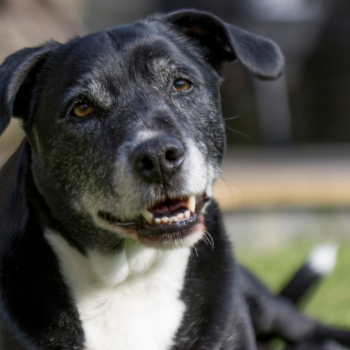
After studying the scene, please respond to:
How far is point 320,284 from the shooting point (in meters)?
4.27

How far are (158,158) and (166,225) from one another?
0.30 metres

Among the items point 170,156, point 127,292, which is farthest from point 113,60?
point 127,292

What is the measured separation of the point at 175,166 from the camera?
2.22 m

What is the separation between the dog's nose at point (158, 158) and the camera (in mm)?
2152

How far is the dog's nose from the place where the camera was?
7.06 ft

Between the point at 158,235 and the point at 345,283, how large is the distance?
2.51 m

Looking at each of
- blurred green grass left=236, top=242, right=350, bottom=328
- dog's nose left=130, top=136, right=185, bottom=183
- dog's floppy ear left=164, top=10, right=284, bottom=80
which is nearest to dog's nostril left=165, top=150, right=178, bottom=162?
dog's nose left=130, top=136, right=185, bottom=183

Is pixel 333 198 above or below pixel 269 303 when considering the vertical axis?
below

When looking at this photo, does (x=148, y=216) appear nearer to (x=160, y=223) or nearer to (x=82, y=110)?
(x=160, y=223)

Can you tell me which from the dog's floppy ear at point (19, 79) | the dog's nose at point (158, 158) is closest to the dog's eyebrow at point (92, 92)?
the dog's floppy ear at point (19, 79)

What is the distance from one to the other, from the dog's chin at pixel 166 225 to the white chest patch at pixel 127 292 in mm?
205

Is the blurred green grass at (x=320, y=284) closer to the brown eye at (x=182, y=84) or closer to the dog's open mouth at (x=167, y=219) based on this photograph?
the dog's open mouth at (x=167, y=219)

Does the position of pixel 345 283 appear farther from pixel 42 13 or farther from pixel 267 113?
pixel 42 13

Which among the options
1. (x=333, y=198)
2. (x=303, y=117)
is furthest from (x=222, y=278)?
(x=303, y=117)
